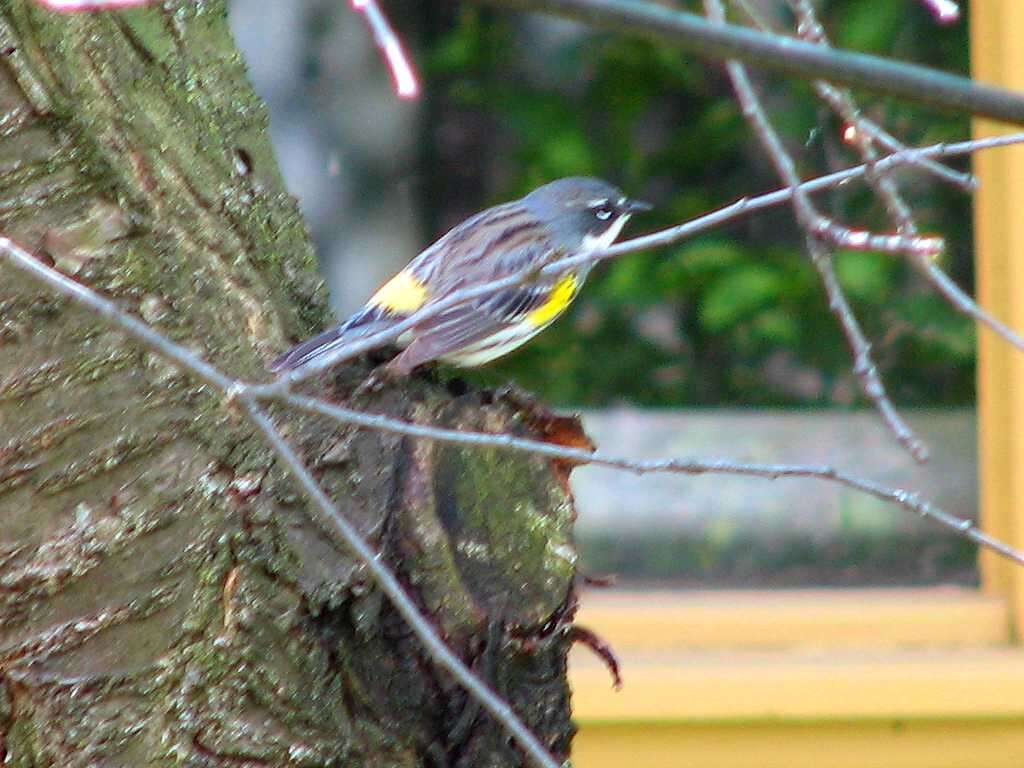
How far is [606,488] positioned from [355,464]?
7.62ft

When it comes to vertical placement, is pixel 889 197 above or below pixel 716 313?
above

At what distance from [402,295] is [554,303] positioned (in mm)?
376

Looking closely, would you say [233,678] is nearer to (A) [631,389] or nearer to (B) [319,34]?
(A) [631,389]

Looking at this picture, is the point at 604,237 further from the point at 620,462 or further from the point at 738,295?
the point at 620,462

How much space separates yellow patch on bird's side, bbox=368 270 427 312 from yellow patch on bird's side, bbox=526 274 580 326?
0.24m

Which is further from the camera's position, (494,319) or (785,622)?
(785,622)

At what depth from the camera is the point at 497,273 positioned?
2762 mm

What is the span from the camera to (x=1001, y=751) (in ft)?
11.5

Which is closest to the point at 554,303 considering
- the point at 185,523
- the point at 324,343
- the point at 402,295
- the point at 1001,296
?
the point at 402,295

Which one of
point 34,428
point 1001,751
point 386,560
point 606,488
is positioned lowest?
point 1001,751

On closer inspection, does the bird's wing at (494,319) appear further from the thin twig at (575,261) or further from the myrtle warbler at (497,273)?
the thin twig at (575,261)

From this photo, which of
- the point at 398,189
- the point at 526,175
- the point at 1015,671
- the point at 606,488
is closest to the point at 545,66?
the point at 526,175

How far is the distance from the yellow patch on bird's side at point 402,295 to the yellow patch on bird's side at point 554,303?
9.3 inches

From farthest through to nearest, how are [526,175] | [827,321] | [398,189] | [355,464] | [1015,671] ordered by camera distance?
[398,189], [526,175], [827,321], [1015,671], [355,464]
